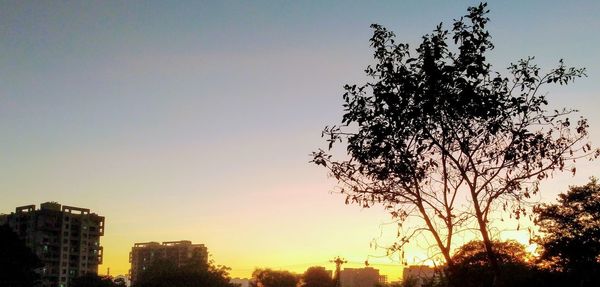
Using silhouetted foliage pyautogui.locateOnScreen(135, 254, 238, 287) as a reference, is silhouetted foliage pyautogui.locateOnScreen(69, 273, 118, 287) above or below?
below

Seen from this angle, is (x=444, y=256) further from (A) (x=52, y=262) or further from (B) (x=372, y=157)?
(A) (x=52, y=262)

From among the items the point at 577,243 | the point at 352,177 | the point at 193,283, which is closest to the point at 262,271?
the point at 193,283

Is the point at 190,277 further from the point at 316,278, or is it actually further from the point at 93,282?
the point at 316,278

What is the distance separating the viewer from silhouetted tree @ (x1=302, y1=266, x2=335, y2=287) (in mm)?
142625

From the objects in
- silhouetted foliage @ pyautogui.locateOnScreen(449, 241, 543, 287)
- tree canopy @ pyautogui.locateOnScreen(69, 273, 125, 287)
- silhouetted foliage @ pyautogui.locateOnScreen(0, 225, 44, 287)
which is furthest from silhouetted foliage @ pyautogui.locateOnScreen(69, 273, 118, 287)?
silhouetted foliage @ pyautogui.locateOnScreen(449, 241, 543, 287)

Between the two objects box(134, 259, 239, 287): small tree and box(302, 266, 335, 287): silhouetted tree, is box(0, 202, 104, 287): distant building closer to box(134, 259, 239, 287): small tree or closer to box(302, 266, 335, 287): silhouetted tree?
box(134, 259, 239, 287): small tree

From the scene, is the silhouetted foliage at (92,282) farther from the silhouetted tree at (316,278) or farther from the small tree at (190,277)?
the silhouetted tree at (316,278)

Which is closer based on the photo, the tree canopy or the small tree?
the small tree

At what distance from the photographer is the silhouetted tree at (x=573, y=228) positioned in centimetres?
5700

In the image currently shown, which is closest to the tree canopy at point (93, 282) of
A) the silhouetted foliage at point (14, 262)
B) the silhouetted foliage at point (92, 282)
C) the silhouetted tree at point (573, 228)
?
the silhouetted foliage at point (92, 282)

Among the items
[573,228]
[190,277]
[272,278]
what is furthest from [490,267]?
[272,278]

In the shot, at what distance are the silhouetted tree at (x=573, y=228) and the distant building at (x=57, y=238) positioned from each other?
15573cm

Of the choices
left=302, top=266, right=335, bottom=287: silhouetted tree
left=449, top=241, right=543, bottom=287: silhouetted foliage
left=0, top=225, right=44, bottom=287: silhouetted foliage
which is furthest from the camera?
left=302, top=266, right=335, bottom=287: silhouetted tree

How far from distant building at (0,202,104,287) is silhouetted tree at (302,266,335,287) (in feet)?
276
